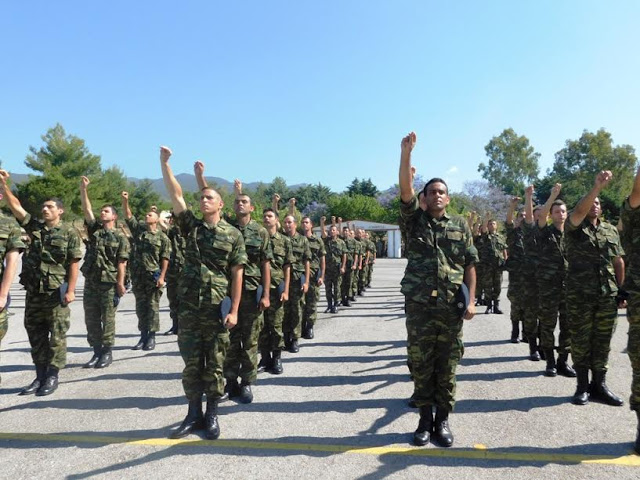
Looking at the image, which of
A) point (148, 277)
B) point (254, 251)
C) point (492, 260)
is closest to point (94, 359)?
point (148, 277)

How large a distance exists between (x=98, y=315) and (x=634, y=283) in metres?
6.34

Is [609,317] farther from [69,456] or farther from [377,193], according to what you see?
[377,193]

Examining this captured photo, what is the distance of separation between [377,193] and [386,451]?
7331 cm

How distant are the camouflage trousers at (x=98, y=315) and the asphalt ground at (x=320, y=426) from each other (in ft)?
1.43

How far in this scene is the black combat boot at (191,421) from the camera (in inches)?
150

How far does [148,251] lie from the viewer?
23.9ft

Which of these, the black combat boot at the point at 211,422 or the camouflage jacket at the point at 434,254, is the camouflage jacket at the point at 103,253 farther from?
the camouflage jacket at the point at 434,254

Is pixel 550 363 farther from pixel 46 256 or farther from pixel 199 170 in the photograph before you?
pixel 46 256

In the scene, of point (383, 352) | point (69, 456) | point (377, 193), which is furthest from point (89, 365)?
point (377, 193)

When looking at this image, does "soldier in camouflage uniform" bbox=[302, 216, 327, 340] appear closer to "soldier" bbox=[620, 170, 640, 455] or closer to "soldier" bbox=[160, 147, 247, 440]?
"soldier" bbox=[160, 147, 247, 440]

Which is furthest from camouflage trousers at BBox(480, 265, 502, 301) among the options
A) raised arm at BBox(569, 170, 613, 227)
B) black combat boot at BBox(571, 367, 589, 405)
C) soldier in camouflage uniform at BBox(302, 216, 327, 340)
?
raised arm at BBox(569, 170, 613, 227)

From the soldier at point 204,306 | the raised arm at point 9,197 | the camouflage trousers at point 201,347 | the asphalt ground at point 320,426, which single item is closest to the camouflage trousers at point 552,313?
the asphalt ground at point 320,426

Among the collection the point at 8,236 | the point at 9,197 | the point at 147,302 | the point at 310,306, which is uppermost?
the point at 9,197

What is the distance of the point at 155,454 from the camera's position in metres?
3.50
